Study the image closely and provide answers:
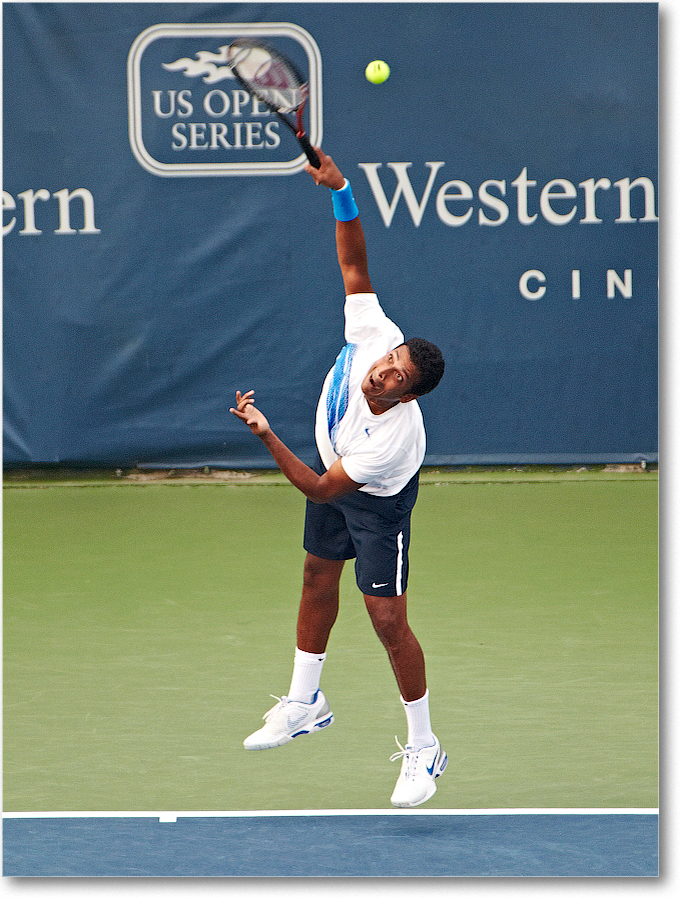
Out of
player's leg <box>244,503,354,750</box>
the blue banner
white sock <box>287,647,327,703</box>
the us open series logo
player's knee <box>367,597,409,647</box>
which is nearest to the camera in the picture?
player's knee <box>367,597,409,647</box>

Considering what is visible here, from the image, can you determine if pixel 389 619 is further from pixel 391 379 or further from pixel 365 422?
pixel 391 379

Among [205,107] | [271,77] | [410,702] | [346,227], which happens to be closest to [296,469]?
[346,227]

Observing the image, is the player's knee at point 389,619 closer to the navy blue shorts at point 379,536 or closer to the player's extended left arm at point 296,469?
the navy blue shorts at point 379,536

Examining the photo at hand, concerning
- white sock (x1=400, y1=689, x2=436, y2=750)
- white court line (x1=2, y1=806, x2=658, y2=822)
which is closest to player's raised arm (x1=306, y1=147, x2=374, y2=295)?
white sock (x1=400, y1=689, x2=436, y2=750)

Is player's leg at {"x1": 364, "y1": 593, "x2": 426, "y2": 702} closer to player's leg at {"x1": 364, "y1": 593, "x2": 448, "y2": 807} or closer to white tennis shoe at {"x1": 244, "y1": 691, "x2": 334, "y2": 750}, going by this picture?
player's leg at {"x1": 364, "y1": 593, "x2": 448, "y2": 807}

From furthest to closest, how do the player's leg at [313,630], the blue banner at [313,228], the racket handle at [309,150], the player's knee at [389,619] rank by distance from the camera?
the blue banner at [313,228] < the player's leg at [313,630] < the player's knee at [389,619] < the racket handle at [309,150]

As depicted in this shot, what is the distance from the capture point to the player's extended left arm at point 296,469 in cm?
302

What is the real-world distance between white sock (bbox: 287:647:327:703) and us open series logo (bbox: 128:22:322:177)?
7.74ft

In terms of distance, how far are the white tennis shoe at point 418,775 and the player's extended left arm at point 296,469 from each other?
0.82 m

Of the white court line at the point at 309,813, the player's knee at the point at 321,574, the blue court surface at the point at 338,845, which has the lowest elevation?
the blue court surface at the point at 338,845

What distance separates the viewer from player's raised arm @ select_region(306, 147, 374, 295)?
322 cm

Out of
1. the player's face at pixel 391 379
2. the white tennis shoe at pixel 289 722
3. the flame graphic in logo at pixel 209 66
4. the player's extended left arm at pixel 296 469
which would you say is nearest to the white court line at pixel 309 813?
the white tennis shoe at pixel 289 722

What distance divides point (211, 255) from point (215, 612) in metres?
2.11

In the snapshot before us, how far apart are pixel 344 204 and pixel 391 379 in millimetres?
492
